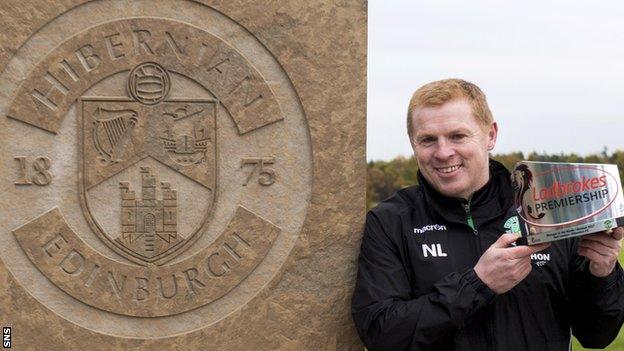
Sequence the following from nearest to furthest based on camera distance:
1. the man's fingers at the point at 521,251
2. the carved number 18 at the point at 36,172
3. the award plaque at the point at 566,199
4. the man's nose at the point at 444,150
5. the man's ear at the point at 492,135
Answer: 1. the award plaque at the point at 566,199
2. the man's fingers at the point at 521,251
3. the man's nose at the point at 444,150
4. the man's ear at the point at 492,135
5. the carved number 18 at the point at 36,172

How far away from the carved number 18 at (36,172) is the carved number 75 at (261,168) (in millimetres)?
816

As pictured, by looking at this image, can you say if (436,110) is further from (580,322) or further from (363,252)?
(580,322)

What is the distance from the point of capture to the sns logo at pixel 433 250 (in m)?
3.60

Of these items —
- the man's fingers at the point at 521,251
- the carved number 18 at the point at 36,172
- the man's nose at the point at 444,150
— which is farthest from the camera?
the carved number 18 at the point at 36,172

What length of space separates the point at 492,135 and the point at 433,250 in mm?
518

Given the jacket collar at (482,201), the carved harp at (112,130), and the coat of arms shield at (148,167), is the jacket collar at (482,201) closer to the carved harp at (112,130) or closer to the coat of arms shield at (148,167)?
the coat of arms shield at (148,167)

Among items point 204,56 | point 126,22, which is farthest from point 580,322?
point 126,22

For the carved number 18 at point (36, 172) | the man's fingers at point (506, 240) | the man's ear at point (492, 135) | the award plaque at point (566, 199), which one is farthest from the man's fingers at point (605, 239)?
the carved number 18 at point (36, 172)

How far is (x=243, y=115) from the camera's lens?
4.05m

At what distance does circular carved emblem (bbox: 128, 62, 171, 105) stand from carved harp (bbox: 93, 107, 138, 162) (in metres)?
0.08

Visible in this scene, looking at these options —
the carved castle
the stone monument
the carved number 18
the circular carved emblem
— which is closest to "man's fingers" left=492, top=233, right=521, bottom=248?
the stone monument

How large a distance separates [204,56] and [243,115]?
30cm

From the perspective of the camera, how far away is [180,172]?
4.05 meters

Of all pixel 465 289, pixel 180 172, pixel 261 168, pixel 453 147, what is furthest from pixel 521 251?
pixel 180 172
